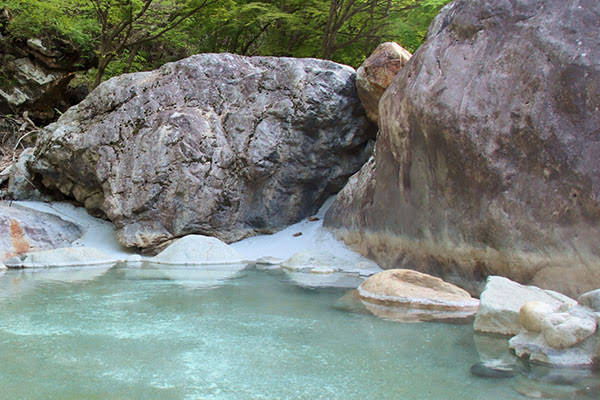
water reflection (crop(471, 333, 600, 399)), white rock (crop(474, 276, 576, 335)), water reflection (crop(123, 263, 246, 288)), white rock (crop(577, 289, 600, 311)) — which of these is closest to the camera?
water reflection (crop(471, 333, 600, 399))

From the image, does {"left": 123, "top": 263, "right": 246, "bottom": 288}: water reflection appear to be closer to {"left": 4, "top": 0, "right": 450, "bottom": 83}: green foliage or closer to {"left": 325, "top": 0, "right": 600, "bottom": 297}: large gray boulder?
{"left": 325, "top": 0, "right": 600, "bottom": 297}: large gray boulder

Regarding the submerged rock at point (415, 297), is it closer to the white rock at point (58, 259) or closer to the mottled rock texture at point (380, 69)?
the mottled rock texture at point (380, 69)

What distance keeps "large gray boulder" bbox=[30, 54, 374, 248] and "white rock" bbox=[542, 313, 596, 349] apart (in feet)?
18.9

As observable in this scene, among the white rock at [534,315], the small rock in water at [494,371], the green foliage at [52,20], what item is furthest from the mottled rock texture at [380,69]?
the green foliage at [52,20]

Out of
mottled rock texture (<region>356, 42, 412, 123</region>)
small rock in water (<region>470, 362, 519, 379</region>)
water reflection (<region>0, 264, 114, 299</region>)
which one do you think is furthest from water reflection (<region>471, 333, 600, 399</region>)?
mottled rock texture (<region>356, 42, 412, 123</region>)

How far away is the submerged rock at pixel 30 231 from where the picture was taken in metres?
7.26

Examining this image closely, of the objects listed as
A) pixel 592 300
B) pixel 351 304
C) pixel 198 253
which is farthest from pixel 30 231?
pixel 592 300

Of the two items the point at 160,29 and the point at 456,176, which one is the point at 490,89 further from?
the point at 160,29

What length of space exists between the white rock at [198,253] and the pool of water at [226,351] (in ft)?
7.23

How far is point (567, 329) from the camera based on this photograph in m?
2.86

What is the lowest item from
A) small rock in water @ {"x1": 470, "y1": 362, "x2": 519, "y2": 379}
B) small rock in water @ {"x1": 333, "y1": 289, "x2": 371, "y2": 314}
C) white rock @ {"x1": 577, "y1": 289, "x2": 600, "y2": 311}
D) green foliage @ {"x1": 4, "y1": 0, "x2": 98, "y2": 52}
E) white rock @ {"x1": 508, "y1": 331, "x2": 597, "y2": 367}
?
small rock in water @ {"x1": 333, "y1": 289, "x2": 371, "y2": 314}

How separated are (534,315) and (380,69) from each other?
17.0 feet

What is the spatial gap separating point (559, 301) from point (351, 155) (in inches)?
210

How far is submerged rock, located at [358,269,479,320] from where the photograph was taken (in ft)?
13.8
